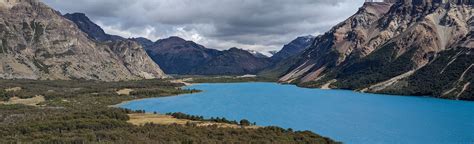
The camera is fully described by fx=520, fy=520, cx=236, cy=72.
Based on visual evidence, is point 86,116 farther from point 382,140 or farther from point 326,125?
point 382,140

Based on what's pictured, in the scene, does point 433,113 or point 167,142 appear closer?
point 167,142

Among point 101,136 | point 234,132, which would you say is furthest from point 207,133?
point 101,136

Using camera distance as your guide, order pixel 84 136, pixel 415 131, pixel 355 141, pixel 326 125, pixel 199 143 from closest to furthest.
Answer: pixel 199 143
pixel 84 136
pixel 355 141
pixel 415 131
pixel 326 125

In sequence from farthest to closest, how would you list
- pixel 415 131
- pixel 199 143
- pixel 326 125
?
pixel 326 125, pixel 415 131, pixel 199 143

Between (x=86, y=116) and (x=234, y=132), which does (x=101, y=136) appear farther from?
(x=86, y=116)

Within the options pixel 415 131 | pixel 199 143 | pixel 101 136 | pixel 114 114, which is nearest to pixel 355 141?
pixel 415 131

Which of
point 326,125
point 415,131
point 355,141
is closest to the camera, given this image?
point 355,141

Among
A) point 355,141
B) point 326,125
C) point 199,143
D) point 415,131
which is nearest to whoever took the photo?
point 199,143

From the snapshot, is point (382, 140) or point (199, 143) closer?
point (199, 143)

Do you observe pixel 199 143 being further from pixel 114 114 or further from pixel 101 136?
pixel 114 114
